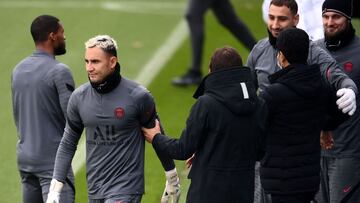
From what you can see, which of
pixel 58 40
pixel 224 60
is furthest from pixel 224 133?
pixel 58 40

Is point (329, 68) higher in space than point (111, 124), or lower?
higher

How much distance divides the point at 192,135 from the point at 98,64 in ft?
3.15

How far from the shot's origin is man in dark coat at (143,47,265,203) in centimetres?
705

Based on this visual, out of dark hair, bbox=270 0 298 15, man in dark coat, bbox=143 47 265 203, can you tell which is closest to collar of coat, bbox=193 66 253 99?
man in dark coat, bbox=143 47 265 203

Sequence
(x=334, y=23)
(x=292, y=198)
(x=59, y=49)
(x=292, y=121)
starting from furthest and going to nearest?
(x=59, y=49)
(x=334, y=23)
(x=292, y=198)
(x=292, y=121)

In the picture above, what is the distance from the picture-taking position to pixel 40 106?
8297mm

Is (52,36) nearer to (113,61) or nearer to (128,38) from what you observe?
(113,61)

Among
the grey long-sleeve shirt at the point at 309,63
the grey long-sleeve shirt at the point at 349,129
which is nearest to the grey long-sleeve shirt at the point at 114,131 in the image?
the grey long-sleeve shirt at the point at 309,63

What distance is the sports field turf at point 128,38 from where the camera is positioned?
41.3ft

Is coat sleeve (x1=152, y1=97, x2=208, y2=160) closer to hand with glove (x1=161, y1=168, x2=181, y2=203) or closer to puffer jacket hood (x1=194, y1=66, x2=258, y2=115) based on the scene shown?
puffer jacket hood (x1=194, y1=66, x2=258, y2=115)

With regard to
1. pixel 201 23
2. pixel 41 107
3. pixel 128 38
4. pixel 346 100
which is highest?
pixel 346 100

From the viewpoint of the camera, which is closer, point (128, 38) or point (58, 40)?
point (58, 40)

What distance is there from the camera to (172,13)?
17.1 metres

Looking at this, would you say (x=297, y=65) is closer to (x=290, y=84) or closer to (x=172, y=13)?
(x=290, y=84)
